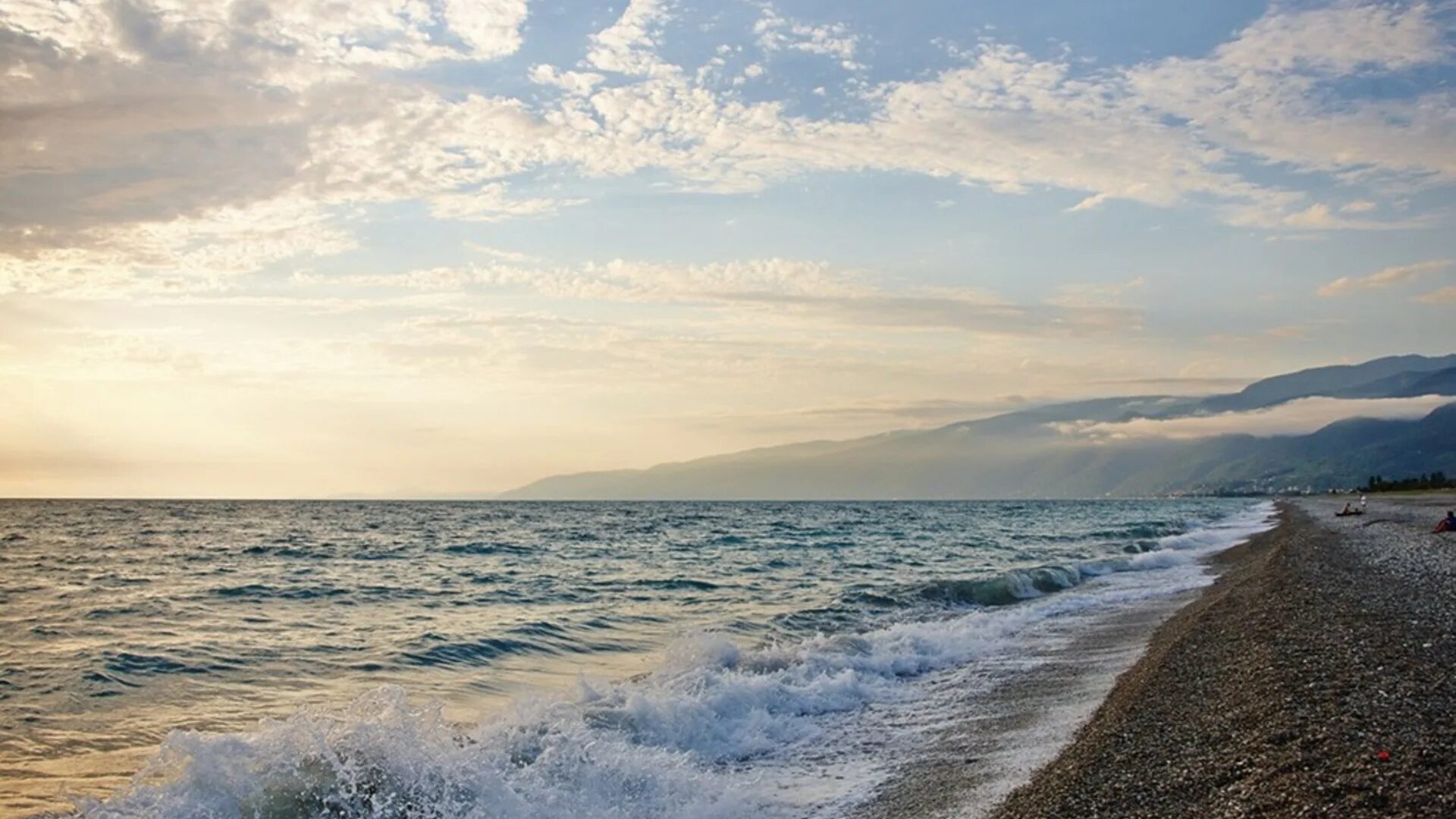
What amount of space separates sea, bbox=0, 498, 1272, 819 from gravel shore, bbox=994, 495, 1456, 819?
244 cm

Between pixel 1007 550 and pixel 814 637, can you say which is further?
pixel 1007 550

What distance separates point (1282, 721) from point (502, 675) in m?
12.1

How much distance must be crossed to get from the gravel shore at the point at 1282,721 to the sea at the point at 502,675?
8.02 feet

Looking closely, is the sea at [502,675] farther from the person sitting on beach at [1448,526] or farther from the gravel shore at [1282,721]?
the person sitting on beach at [1448,526]

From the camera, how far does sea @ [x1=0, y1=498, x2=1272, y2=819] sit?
1006cm

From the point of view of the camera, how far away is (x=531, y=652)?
19375 mm

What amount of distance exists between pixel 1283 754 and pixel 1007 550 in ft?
134

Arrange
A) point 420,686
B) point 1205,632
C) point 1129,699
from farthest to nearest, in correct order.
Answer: point 1205,632 < point 420,686 < point 1129,699

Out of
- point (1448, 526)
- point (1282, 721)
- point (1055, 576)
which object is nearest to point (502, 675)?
point (1282, 721)

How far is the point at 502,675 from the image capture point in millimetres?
17219

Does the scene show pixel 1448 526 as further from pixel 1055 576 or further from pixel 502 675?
pixel 502 675

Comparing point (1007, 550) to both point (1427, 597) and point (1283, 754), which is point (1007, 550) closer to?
point (1427, 597)

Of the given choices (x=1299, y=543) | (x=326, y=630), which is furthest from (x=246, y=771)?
(x=1299, y=543)

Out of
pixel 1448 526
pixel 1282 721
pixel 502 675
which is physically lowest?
pixel 1448 526
